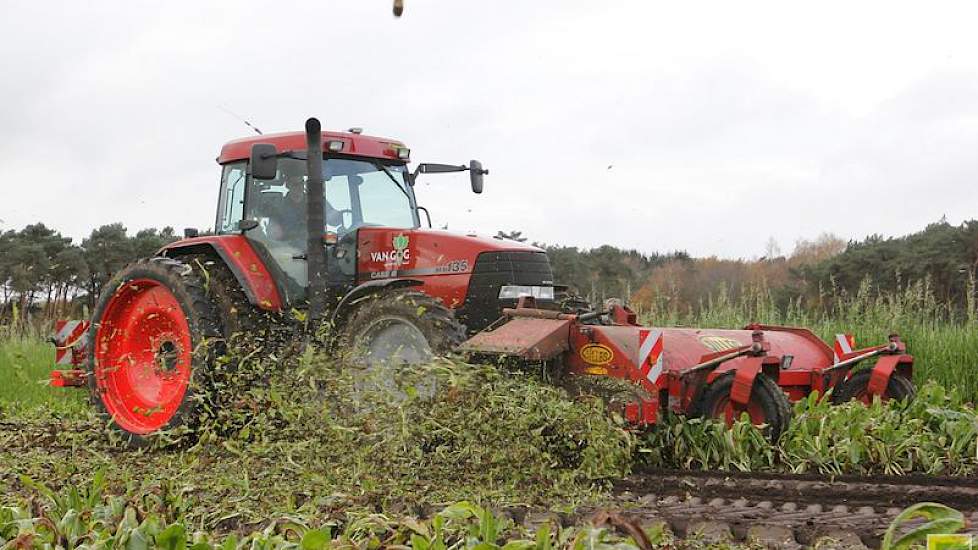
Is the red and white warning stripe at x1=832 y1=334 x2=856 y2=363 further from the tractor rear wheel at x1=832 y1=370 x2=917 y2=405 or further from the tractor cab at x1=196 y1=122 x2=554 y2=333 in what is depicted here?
the tractor cab at x1=196 y1=122 x2=554 y2=333

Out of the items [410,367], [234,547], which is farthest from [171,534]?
[410,367]

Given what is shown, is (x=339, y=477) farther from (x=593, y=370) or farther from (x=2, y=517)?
(x=2, y=517)

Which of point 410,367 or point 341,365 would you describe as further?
point 341,365

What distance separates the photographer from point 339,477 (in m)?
5.46

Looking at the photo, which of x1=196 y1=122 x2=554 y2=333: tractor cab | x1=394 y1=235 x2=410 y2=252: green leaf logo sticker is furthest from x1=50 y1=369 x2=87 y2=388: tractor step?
x1=394 y1=235 x2=410 y2=252: green leaf logo sticker

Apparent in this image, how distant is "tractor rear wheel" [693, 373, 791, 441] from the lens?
20.4 feet

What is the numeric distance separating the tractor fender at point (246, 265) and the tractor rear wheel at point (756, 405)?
3.28m

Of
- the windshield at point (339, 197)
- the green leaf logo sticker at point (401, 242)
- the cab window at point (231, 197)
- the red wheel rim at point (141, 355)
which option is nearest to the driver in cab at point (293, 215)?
the windshield at point (339, 197)

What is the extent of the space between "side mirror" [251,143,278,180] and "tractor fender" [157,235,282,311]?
980 mm

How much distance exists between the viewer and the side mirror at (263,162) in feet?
22.6

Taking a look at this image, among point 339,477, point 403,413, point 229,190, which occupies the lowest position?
point 339,477

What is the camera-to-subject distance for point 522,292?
7137mm

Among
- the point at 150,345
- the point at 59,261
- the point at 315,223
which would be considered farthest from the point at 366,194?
the point at 59,261

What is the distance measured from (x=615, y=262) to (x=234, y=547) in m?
19.9
